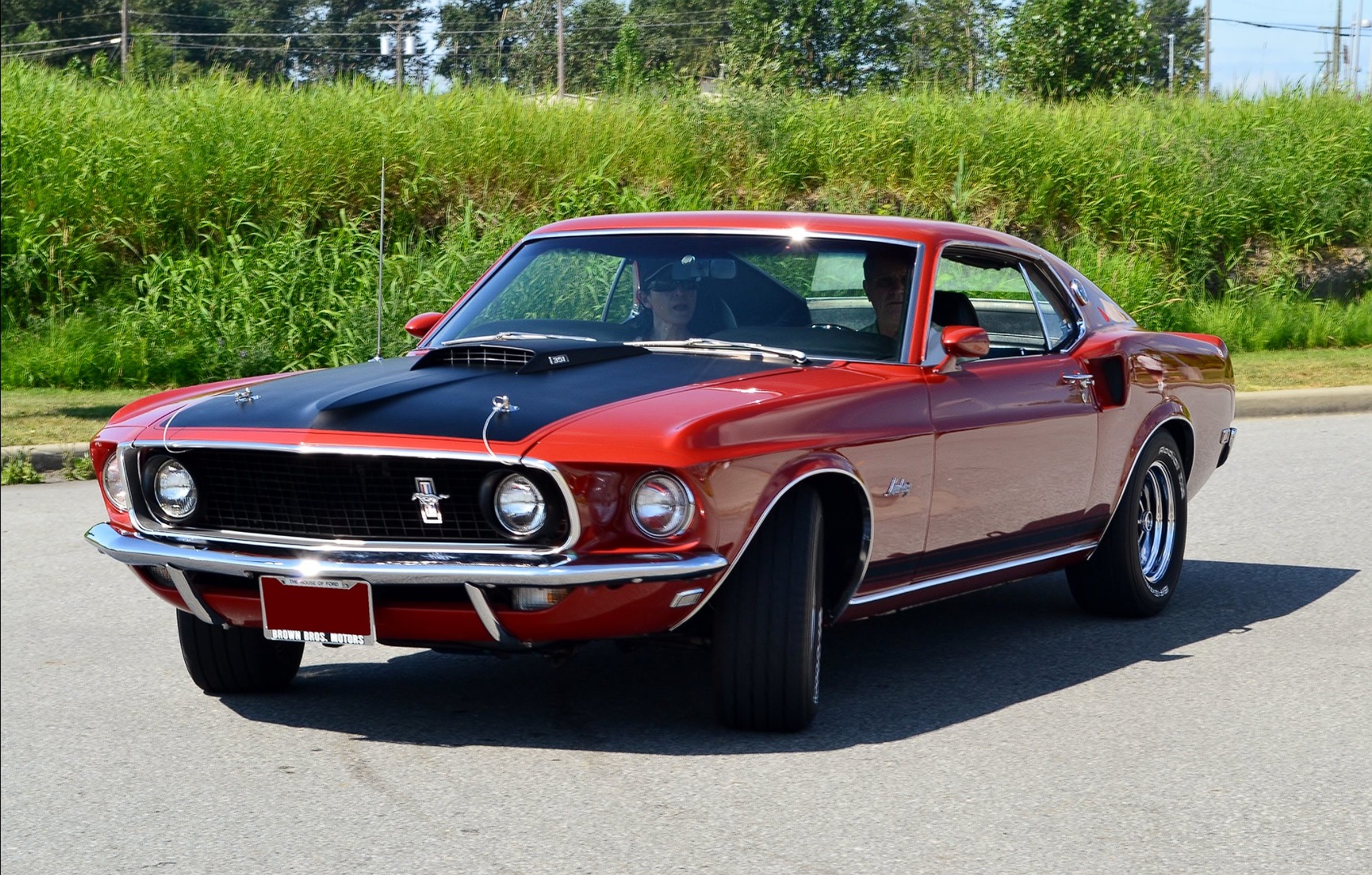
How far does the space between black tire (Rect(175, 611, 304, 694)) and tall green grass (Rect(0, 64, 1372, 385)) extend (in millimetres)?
8662

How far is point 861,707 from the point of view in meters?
5.25

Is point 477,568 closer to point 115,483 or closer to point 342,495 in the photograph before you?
point 342,495

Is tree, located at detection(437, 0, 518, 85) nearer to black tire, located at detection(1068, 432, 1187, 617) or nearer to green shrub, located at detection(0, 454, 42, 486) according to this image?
green shrub, located at detection(0, 454, 42, 486)

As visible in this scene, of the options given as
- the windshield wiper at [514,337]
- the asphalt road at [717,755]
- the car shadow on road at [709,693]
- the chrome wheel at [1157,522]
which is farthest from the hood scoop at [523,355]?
the chrome wheel at [1157,522]

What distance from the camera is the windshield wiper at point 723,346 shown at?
545 centimetres

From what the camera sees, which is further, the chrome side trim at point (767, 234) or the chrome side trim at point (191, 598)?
the chrome side trim at point (767, 234)

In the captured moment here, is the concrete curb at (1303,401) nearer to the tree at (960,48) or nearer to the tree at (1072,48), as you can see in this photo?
the tree at (960,48)

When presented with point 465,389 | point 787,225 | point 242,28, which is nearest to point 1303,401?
point 787,225

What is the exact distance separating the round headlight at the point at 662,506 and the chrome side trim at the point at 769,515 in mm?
193

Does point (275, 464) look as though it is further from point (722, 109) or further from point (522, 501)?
point (722, 109)

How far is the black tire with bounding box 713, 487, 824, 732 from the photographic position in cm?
467

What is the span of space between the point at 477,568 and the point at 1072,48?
2633cm

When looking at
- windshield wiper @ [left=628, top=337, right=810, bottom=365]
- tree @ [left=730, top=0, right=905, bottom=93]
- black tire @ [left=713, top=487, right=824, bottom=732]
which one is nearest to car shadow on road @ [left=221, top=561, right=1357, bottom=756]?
black tire @ [left=713, top=487, right=824, bottom=732]

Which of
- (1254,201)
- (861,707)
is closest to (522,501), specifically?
(861,707)
